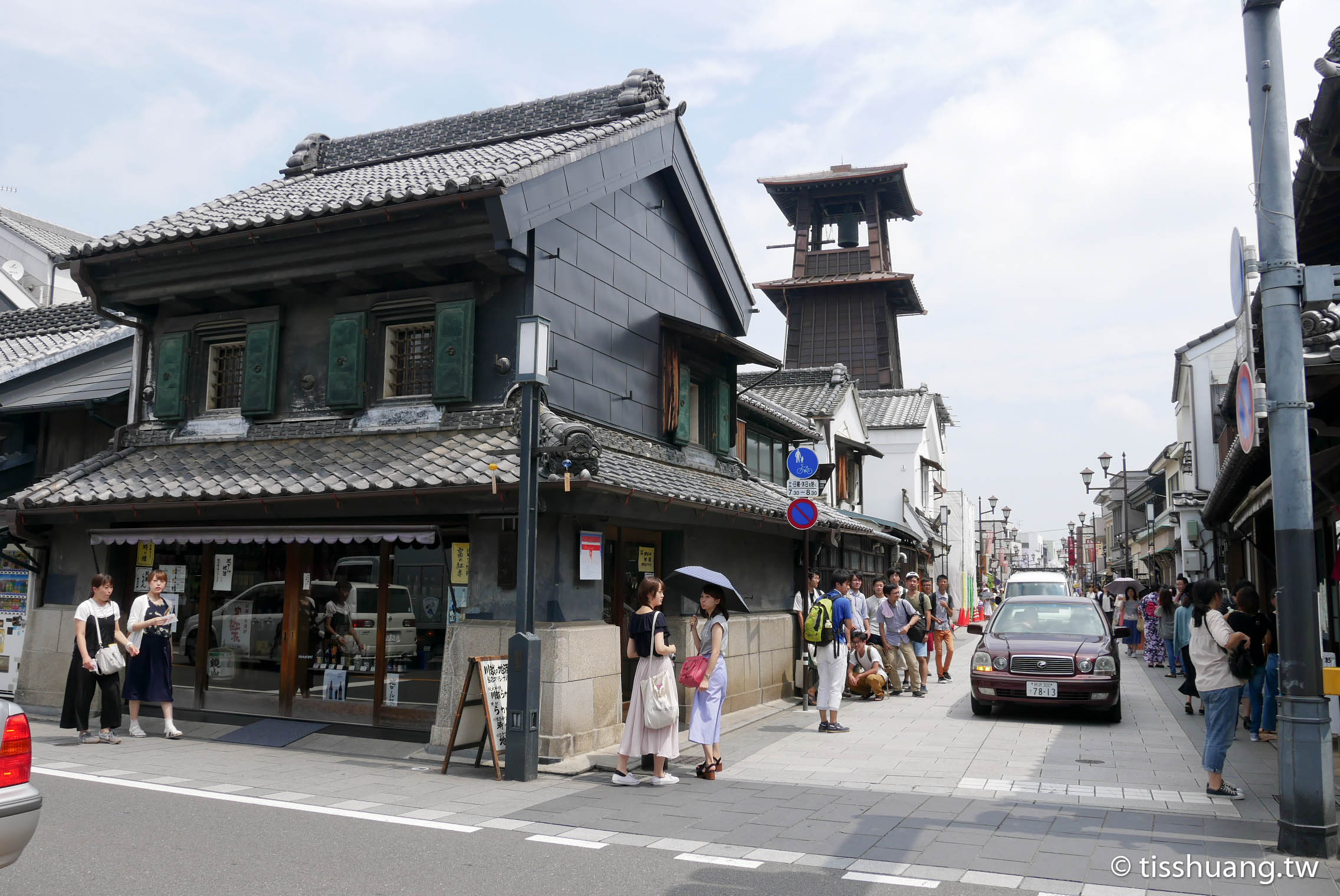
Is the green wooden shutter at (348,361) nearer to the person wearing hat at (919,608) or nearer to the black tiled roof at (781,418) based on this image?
the black tiled roof at (781,418)

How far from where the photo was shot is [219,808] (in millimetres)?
7574

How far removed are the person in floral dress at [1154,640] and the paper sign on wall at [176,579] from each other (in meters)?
19.5

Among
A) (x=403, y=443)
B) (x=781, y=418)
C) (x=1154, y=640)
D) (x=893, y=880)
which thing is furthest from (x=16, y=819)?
(x=1154, y=640)

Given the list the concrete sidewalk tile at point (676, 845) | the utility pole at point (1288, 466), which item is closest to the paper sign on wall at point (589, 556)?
the concrete sidewalk tile at point (676, 845)

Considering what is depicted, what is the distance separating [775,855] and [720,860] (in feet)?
1.35

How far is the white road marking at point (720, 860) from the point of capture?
6.31m

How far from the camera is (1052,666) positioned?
43.6 feet

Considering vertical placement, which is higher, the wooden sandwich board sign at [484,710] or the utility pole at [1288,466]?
the utility pole at [1288,466]

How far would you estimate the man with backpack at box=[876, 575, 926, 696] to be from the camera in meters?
16.5

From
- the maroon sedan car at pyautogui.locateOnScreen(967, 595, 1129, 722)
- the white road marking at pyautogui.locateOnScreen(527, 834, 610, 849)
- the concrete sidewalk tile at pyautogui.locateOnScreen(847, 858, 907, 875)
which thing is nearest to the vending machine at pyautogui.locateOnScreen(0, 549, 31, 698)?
the white road marking at pyautogui.locateOnScreen(527, 834, 610, 849)

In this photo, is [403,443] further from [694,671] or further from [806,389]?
[806,389]

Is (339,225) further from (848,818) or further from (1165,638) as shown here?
(1165,638)

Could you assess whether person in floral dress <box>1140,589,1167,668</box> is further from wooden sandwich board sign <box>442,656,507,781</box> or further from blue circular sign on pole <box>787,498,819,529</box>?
wooden sandwich board sign <box>442,656,507,781</box>

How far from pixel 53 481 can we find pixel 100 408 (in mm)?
2498
